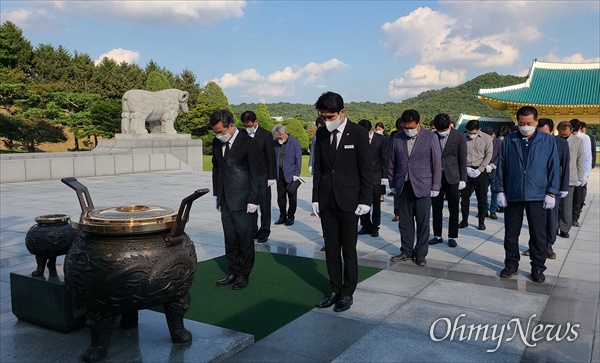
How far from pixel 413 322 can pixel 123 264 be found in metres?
2.10

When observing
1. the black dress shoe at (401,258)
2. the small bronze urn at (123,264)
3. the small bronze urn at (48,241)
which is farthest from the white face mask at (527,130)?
the small bronze urn at (48,241)

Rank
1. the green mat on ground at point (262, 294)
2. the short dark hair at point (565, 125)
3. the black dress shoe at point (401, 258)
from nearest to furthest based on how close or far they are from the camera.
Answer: the green mat on ground at point (262, 294)
the black dress shoe at point (401, 258)
the short dark hair at point (565, 125)

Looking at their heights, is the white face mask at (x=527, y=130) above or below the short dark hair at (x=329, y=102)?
below

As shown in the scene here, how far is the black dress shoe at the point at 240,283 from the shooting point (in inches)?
172

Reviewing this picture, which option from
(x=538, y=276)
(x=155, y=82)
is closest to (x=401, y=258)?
(x=538, y=276)

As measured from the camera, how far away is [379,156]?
22.9ft

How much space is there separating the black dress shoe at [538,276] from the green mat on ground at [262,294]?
4.97 feet

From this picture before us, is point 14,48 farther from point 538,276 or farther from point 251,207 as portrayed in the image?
point 538,276

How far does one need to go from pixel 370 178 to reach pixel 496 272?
2119 millimetres

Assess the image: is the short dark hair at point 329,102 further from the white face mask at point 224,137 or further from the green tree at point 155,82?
the green tree at point 155,82

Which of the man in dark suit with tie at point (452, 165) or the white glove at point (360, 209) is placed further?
the man in dark suit with tie at point (452, 165)

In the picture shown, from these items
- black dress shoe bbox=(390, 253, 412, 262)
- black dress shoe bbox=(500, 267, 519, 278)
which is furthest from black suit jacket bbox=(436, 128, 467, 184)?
black dress shoe bbox=(500, 267, 519, 278)

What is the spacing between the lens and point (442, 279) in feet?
15.5

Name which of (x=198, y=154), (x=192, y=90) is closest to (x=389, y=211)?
(x=198, y=154)
